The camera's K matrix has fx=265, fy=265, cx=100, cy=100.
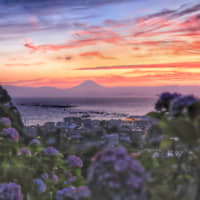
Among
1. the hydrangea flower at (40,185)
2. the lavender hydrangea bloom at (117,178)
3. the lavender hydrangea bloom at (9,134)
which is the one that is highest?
the lavender hydrangea bloom at (117,178)

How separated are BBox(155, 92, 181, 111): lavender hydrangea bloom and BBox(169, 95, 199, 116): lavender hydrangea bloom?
49 cm

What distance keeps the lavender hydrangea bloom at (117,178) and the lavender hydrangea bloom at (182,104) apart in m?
0.53

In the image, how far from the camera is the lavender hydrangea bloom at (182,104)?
1.87 meters

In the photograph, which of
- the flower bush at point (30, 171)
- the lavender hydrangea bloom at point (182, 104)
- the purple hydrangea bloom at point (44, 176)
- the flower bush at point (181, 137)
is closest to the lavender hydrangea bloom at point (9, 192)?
the flower bush at point (30, 171)

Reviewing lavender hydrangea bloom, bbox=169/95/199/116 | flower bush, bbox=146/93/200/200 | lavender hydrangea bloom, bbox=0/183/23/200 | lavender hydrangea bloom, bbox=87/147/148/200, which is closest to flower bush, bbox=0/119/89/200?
lavender hydrangea bloom, bbox=0/183/23/200

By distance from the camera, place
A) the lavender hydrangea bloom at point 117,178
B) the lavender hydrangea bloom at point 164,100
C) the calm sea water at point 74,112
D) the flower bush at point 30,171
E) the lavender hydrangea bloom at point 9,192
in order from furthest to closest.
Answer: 1. the calm sea water at point 74,112
2. the flower bush at point 30,171
3. the lavender hydrangea bloom at point 9,192
4. the lavender hydrangea bloom at point 164,100
5. the lavender hydrangea bloom at point 117,178

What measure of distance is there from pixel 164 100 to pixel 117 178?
1.13 metres

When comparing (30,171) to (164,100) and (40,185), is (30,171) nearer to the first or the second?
(40,185)

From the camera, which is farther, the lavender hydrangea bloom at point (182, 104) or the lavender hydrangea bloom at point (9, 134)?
the lavender hydrangea bloom at point (9, 134)

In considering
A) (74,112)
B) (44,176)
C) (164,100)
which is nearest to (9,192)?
(44,176)

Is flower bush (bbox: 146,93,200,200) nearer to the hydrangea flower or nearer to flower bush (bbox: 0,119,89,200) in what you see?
flower bush (bbox: 0,119,89,200)

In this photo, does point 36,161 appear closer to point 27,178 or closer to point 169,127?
point 27,178

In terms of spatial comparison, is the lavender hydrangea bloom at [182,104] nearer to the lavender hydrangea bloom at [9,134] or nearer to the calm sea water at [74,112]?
the calm sea water at [74,112]

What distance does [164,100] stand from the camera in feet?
8.32
